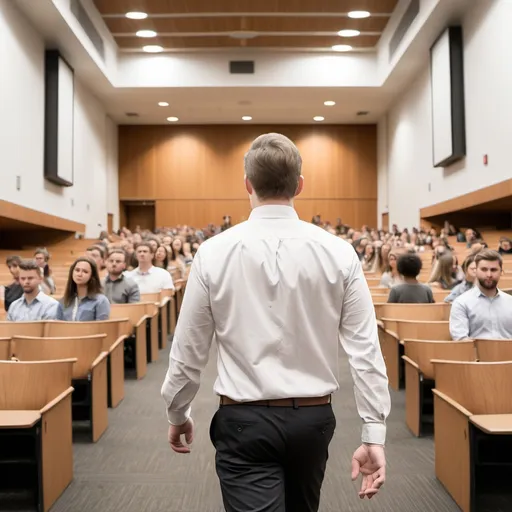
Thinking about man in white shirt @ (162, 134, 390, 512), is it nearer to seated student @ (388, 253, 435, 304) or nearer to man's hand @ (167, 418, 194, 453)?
man's hand @ (167, 418, 194, 453)

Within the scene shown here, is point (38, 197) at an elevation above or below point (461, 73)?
below

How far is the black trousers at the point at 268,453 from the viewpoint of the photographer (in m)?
1.61

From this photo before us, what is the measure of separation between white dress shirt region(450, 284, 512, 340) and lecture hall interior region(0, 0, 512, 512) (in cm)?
2

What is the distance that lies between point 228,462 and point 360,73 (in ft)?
59.1

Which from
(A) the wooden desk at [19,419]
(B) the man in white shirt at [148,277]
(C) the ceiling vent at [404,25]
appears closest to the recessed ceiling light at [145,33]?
(C) the ceiling vent at [404,25]

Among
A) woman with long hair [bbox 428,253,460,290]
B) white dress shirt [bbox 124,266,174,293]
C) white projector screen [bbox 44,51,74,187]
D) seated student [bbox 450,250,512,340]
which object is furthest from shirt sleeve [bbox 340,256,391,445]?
white projector screen [bbox 44,51,74,187]

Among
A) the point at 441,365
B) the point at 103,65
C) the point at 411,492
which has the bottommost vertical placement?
the point at 411,492

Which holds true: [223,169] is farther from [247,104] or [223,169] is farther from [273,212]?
[273,212]

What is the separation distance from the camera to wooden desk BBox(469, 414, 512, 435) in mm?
2988

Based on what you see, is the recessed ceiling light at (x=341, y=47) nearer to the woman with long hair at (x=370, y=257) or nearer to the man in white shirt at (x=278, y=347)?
the woman with long hair at (x=370, y=257)

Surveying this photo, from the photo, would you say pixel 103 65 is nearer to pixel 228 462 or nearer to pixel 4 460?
pixel 4 460

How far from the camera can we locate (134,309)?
6.48 m

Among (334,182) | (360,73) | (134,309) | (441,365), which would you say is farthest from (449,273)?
(334,182)

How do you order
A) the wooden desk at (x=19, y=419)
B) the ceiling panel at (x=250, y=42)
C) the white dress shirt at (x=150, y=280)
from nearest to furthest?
the wooden desk at (x=19, y=419) < the white dress shirt at (x=150, y=280) < the ceiling panel at (x=250, y=42)
